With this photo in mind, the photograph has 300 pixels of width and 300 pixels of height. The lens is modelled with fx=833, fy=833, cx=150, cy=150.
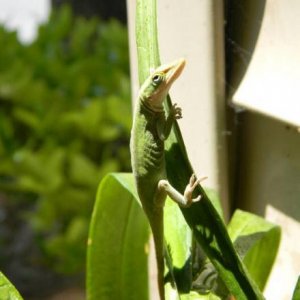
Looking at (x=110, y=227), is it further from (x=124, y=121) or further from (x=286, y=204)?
(x=124, y=121)

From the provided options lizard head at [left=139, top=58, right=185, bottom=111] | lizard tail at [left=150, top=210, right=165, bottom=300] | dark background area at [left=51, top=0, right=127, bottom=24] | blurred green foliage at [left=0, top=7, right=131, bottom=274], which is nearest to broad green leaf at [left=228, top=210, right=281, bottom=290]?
lizard tail at [left=150, top=210, right=165, bottom=300]

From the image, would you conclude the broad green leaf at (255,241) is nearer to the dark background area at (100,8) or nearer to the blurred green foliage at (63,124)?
the blurred green foliage at (63,124)

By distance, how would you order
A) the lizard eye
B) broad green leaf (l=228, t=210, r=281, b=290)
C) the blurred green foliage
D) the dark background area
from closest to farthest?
the lizard eye < broad green leaf (l=228, t=210, r=281, b=290) < the blurred green foliage < the dark background area

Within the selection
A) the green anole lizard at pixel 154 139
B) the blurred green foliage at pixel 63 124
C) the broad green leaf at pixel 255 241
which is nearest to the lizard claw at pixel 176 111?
the green anole lizard at pixel 154 139

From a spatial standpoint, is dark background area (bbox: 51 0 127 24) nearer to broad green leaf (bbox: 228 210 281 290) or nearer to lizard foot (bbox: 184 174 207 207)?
broad green leaf (bbox: 228 210 281 290)

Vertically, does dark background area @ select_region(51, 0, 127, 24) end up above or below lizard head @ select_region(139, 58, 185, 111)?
below

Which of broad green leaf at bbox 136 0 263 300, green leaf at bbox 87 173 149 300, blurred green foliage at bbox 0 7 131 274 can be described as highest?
broad green leaf at bbox 136 0 263 300

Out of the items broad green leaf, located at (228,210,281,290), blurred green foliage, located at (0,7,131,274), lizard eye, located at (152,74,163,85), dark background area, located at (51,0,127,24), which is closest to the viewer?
lizard eye, located at (152,74,163,85)

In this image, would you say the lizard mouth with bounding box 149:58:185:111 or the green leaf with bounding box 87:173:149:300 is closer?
the lizard mouth with bounding box 149:58:185:111
